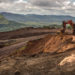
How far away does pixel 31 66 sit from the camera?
1856 cm

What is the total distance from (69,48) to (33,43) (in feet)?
37.0

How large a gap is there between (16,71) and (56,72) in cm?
425

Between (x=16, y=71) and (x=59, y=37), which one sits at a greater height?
(x=59, y=37)

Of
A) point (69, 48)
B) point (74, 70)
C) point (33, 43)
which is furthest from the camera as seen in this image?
point (33, 43)

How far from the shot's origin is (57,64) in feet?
59.9

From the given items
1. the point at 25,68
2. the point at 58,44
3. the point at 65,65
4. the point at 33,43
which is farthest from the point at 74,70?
the point at 33,43

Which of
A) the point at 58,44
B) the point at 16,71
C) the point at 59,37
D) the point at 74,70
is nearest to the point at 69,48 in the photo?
the point at 58,44

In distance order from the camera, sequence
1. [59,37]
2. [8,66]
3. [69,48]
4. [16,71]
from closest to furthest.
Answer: [16,71] → [8,66] → [69,48] → [59,37]

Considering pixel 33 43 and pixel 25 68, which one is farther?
pixel 33 43

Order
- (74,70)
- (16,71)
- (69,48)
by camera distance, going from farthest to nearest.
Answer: (69,48) → (16,71) → (74,70)

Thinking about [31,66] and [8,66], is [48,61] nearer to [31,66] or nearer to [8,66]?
[31,66]

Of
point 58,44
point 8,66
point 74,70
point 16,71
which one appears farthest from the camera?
point 58,44

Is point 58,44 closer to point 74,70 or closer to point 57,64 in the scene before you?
point 57,64

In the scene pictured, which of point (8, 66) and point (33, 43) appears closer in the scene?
point (8, 66)
